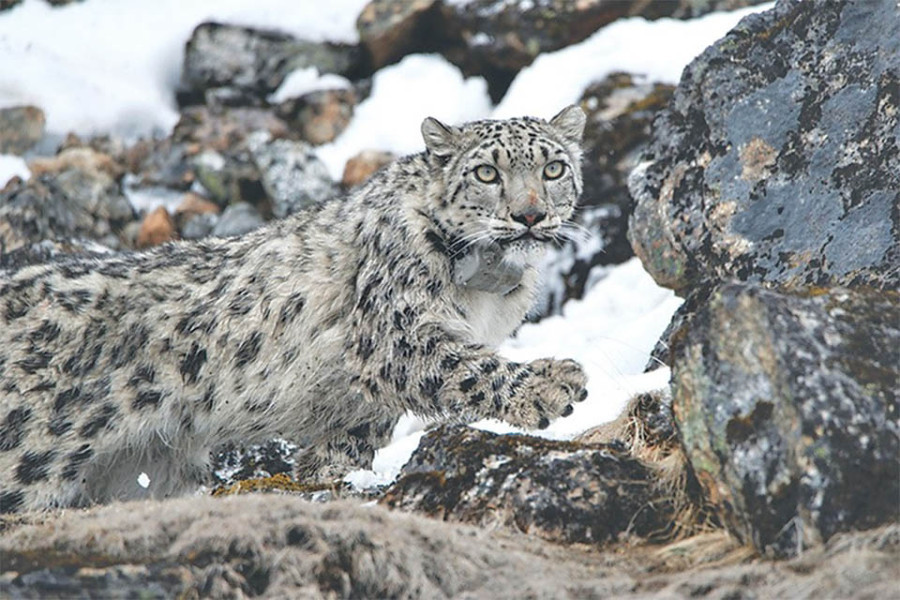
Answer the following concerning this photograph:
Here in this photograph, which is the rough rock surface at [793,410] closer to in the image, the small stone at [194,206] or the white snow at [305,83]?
the small stone at [194,206]

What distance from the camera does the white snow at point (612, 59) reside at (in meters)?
18.1

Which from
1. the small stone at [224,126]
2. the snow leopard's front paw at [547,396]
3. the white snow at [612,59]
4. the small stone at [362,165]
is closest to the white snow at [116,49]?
the small stone at [224,126]

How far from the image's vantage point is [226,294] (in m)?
9.17

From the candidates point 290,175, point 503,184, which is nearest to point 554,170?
point 503,184

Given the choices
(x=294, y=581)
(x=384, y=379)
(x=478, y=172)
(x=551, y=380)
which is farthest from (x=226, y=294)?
(x=294, y=581)

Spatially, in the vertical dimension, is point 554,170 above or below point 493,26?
below

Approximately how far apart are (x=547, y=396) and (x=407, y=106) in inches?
527

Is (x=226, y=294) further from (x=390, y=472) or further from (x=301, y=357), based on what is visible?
(x=390, y=472)

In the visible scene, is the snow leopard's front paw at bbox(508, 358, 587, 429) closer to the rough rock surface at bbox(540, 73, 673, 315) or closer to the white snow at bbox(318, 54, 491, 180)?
the rough rock surface at bbox(540, 73, 673, 315)

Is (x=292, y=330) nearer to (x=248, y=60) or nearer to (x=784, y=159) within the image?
(x=784, y=159)

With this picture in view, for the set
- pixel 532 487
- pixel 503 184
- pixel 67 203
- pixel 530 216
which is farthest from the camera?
pixel 67 203

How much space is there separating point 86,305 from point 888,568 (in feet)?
20.6

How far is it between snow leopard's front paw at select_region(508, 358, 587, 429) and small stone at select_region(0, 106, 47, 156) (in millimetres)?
15238

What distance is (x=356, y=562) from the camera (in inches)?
207
